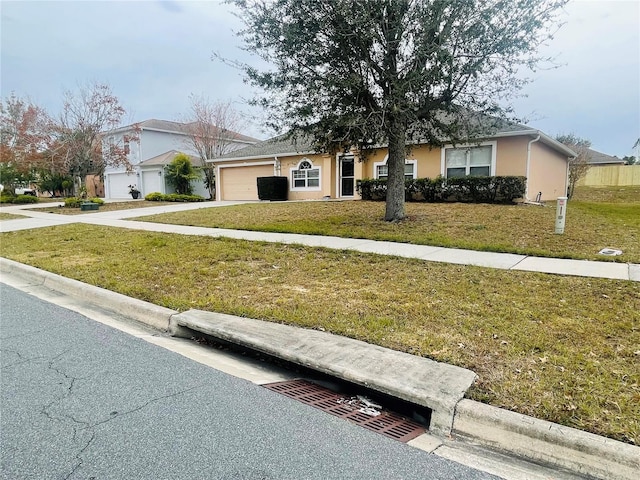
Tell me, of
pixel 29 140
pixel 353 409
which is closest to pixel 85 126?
pixel 29 140

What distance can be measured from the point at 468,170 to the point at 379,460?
1640cm

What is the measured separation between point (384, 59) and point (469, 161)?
28.1ft

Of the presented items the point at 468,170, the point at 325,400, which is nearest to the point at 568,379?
the point at 325,400

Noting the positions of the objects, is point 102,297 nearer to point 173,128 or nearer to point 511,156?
point 511,156

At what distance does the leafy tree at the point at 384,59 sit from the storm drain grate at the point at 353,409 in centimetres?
722

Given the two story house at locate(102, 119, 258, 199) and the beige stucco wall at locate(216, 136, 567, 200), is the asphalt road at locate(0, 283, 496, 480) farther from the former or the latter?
the two story house at locate(102, 119, 258, 199)

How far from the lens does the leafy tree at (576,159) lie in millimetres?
25552

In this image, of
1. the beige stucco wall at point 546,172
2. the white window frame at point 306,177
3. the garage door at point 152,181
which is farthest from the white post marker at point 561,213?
the garage door at point 152,181

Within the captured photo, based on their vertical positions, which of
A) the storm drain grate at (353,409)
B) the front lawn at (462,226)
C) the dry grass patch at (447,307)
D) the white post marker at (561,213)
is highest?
the white post marker at (561,213)

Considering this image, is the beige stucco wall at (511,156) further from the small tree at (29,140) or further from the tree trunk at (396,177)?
the small tree at (29,140)

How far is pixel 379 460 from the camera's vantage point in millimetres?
2459

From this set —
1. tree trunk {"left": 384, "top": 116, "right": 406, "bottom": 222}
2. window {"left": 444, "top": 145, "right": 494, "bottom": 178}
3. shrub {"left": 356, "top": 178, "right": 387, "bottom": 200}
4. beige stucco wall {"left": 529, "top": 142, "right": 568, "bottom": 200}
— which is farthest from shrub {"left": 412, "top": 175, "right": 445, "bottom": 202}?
tree trunk {"left": 384, "top": 116, "right": 406, "bottom": 222}

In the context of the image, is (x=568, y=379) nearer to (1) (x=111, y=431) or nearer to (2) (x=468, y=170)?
(1) (x=111, y=431)

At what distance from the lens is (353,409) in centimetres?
312
